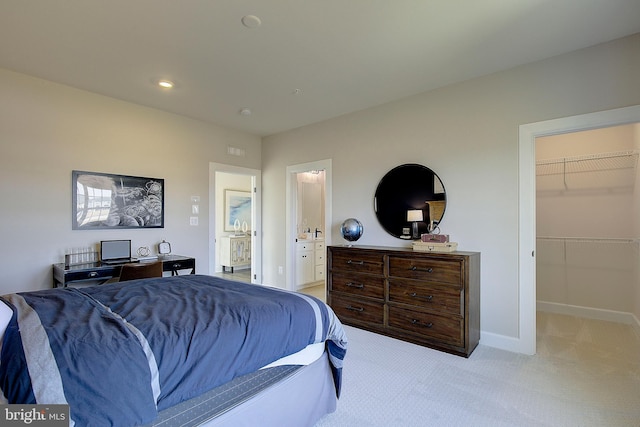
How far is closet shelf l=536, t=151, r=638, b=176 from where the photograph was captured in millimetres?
3656

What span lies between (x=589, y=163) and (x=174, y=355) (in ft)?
16.2

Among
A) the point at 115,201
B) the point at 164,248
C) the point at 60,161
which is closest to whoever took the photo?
the point at 60,161

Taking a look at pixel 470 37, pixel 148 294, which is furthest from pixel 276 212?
pixel 470 37

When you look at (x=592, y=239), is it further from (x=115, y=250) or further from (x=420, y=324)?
(x=115, y=250)

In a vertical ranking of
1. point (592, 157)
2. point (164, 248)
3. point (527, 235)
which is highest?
point (592, 157)

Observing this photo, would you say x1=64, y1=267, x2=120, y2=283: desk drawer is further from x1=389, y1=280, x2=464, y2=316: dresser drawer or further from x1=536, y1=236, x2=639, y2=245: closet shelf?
x1=536, y1=236, x2=639, y2=245: closet shelf

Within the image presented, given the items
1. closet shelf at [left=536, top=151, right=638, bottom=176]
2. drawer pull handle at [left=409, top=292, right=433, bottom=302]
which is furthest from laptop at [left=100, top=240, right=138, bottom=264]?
closet shelf at [left=536, top=151, right=638, bottom=176]

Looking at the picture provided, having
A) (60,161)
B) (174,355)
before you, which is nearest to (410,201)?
(174,355)

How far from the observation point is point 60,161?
332cm

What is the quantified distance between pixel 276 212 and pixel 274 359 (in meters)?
3.72

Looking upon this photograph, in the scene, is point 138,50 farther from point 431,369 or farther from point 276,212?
point 431,369

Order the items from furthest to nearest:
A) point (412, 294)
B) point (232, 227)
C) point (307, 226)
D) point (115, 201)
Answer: point (232, 227)
point (307, 226)
point (115, 201)
point (412, 294)

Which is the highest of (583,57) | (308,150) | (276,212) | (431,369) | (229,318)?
(583,57)

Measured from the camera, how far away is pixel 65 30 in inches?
93.6
